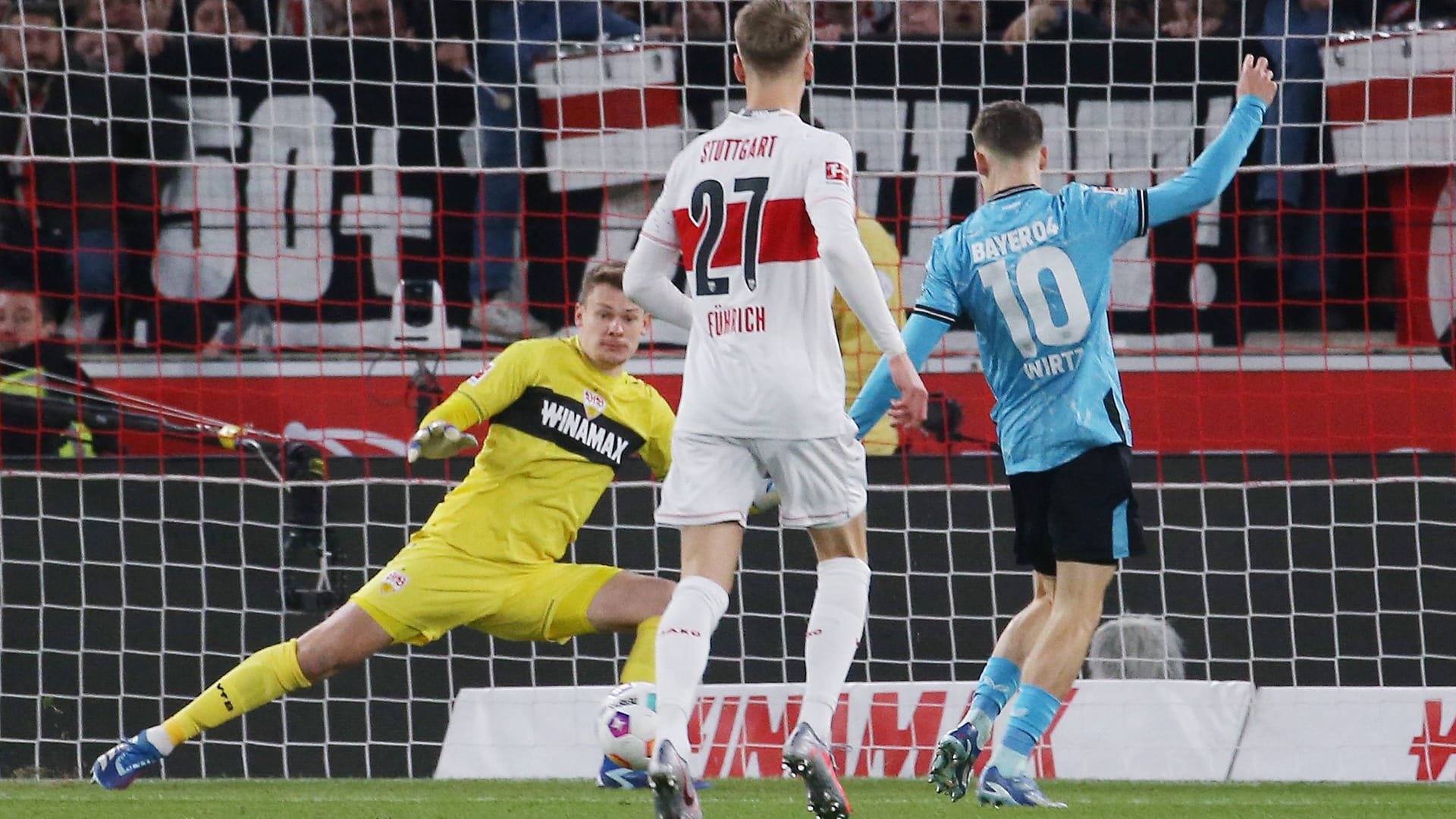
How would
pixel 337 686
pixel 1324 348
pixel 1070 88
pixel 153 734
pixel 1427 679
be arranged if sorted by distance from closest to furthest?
pixel 153 734
pixel 1427 679
pixel 337 686
pixel 1324 348
pixel 1070 88

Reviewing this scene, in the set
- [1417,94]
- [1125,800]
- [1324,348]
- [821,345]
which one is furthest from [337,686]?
[1417,94]

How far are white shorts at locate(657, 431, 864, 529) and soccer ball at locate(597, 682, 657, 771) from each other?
4.38ft

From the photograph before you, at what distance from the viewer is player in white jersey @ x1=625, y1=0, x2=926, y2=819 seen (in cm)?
386

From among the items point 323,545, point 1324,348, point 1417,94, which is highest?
point 1417,94

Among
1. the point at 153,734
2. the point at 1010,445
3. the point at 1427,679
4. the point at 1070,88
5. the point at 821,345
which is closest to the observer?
the point at 821,345

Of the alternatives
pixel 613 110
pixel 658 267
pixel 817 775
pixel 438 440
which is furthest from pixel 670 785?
pixel 613 110

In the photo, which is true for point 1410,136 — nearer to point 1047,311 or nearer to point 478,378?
point 1047,311

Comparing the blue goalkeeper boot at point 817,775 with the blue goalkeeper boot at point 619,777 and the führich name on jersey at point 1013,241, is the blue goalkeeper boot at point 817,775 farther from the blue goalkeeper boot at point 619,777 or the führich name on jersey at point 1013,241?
the blue goalkeeper boot at point 619,777

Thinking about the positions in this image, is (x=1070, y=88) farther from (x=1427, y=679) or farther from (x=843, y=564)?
(x=843, y=564)

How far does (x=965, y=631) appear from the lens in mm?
6672

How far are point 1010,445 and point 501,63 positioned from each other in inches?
240

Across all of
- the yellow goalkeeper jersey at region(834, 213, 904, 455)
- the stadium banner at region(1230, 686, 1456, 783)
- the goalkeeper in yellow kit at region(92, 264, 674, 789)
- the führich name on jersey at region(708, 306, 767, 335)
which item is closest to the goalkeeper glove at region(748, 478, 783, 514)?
the führich name on jersey at region(708, 306, 767, 335)

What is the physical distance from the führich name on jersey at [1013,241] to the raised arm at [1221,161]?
254mm

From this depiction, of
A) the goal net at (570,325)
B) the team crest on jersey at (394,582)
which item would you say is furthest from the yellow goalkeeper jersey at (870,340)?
the team crest on jersey at (394,582)
